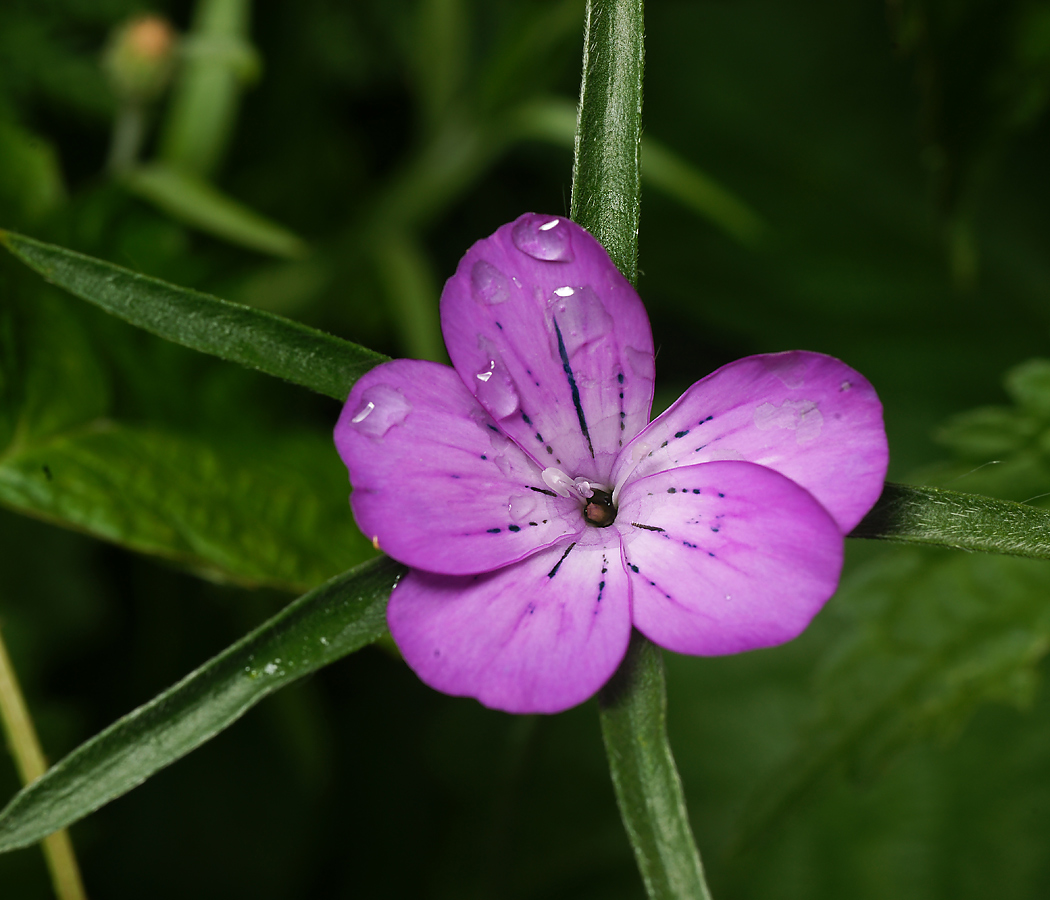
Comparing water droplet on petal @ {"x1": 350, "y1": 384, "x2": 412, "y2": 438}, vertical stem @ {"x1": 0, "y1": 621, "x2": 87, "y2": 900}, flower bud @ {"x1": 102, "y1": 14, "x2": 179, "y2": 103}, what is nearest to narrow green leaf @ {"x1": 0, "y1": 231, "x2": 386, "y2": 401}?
water droplet on petal @ {"x1": 350, "y1": 384, "x2": 412, "y2": 438}

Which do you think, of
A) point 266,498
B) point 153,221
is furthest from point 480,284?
point 153,221

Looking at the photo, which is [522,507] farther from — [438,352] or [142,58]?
[142,58]

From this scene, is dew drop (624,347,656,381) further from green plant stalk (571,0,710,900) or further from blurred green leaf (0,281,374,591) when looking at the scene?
blurred green leaf (0,281,374,591)

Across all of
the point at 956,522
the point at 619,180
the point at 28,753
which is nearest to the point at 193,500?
the point at 28,753

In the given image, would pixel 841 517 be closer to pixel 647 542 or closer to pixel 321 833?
pixel 647 542

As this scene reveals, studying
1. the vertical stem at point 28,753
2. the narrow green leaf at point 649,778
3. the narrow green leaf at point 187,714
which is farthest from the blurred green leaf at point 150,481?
the narrow green leaf at point 649,778

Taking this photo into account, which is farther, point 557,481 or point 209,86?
point 209,86
